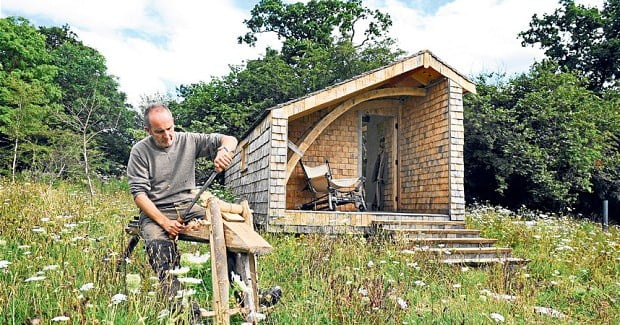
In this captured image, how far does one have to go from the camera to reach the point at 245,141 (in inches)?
458

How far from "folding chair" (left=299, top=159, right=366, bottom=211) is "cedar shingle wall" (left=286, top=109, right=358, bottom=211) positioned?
87cm

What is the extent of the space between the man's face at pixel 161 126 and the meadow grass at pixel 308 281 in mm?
896

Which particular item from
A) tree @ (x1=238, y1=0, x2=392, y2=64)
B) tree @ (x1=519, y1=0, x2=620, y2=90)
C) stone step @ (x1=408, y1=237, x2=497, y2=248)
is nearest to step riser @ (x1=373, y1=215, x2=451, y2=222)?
stone step @ (x1=408, y1=237, x2=497, y2=248)

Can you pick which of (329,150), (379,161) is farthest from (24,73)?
(379,161)

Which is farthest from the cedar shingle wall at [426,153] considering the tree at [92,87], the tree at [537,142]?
the tree at [92,87]

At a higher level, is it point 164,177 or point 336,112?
point 336,112

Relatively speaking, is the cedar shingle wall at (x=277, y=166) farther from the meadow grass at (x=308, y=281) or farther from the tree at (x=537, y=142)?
the tree at (x=537, y=142)

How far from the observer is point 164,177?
3.59 m

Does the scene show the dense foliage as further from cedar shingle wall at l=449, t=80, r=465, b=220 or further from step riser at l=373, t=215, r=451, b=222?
cedar shingle wall at l=449, t=80, r=465, b=220

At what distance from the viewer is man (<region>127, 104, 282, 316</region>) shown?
3244 mm

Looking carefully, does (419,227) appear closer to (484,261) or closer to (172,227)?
(484,261)

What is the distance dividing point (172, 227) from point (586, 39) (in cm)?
2433

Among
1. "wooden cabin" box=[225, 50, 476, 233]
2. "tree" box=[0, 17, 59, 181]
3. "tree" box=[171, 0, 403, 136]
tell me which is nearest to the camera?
"wooden cabin" box=[225, 50, 476, 233]

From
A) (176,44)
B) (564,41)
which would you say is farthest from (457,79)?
(176,44)
